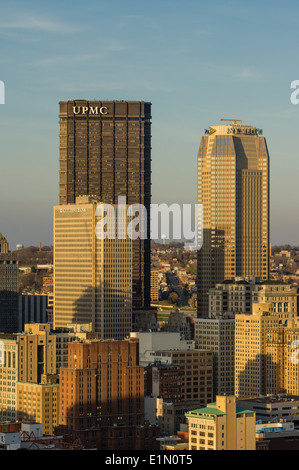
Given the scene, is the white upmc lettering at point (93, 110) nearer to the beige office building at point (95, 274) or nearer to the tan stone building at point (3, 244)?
the tan stone building at point (3, 244)

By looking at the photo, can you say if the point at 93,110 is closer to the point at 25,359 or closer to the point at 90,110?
the point at 90,110

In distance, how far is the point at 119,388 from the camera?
90.2 meters

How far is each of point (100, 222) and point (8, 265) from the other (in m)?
19.4

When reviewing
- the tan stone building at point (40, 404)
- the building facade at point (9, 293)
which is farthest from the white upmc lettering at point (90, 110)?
the tan stone building at point (40, 404)

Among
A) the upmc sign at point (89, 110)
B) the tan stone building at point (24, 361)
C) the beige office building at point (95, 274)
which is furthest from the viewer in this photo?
the upmc sign at point (89, 110)

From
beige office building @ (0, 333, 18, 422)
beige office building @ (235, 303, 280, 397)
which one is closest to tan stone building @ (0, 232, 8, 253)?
beige office building @ (235, 303, 280, 397)

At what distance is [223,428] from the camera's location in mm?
72438

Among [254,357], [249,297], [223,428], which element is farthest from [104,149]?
[223,428]

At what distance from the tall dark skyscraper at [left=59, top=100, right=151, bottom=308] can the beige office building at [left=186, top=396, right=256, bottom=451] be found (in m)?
75.0

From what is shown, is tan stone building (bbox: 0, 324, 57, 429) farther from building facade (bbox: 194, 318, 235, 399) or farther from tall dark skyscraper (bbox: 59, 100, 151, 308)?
tall dark skyscraper (bbox: 59, 100, 151, 308)

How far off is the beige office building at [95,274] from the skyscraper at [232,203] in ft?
38.3

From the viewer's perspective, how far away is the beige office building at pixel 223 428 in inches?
2849
